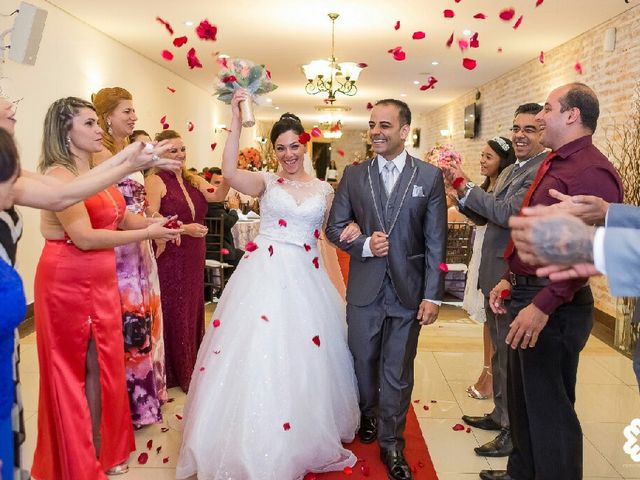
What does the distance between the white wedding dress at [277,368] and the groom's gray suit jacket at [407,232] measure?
232mm

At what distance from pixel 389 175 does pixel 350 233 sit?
15.0 inches

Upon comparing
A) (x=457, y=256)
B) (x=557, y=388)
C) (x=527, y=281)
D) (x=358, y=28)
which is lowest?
(x=557, y=388)

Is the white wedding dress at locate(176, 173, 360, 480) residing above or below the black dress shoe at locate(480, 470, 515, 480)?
above

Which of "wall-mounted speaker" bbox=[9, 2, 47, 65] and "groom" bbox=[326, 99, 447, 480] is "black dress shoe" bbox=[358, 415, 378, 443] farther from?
"wall-mounted speaker" bbox=[9, 2, 47, 65]

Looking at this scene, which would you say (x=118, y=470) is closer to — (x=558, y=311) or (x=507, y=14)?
(x=558, y=311)

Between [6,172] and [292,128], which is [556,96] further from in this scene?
[6,172]

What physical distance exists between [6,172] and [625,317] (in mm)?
5188

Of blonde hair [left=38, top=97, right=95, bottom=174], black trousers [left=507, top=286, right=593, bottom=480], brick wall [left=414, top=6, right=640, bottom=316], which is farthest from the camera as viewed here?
brick wall [left=414, top=6, right=640, bottom=316]

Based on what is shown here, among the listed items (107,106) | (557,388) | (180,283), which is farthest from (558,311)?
(107,106)

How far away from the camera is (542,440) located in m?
2.51

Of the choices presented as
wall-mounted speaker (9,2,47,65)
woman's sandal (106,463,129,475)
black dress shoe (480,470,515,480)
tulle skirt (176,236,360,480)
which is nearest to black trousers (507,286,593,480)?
black dress shoe (480,470,515,480)

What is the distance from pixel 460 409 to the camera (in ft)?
12.8

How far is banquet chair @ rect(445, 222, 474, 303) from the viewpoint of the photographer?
6.69m

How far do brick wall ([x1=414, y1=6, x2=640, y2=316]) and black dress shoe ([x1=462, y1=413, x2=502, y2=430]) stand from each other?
3.30 m
